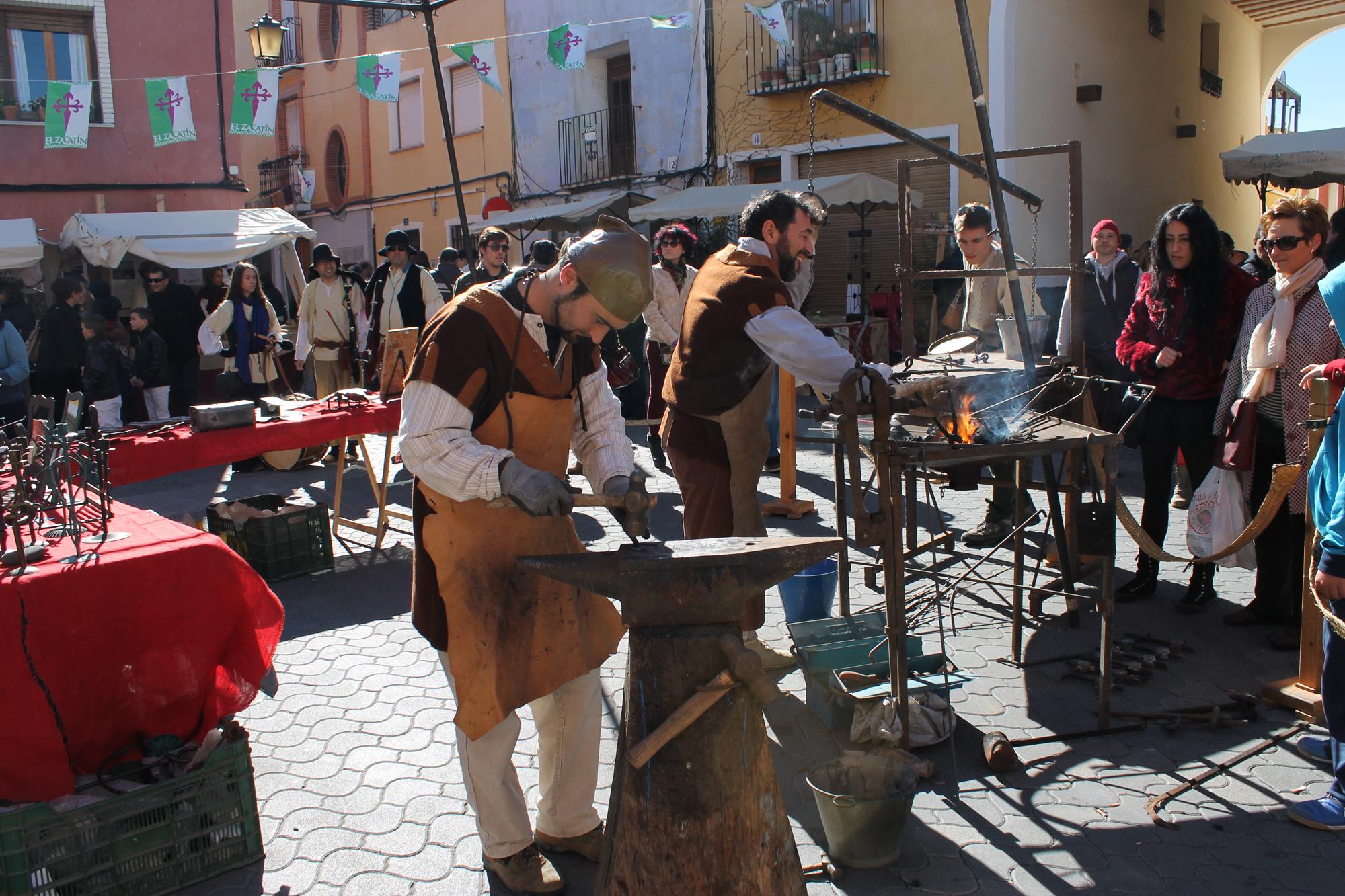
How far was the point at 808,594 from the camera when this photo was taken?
450cm

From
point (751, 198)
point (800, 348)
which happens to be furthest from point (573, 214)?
point (800, 348)

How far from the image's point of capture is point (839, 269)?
13750 mm

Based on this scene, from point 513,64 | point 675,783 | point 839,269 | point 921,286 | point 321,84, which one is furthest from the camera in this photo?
point 321,84

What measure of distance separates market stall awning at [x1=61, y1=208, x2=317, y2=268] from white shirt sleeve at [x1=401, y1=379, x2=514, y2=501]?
11.6 m

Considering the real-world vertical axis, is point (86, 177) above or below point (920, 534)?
above

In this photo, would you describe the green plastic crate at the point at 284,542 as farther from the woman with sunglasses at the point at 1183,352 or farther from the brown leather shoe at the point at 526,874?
the woman with sunglasses at the point at 1183,352

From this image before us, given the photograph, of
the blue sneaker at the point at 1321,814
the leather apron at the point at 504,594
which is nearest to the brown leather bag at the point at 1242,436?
the blue sneaker at the point at 1321,814

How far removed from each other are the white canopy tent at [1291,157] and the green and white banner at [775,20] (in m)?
5.20

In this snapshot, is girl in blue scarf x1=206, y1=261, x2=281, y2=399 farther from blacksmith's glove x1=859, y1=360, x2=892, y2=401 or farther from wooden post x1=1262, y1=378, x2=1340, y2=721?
wooden post x1=1262, y1=378, x2=1340, y2=721

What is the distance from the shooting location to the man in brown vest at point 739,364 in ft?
11.7

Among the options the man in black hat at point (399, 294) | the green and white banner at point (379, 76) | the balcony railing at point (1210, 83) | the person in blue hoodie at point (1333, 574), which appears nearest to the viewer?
the person in blue hoodie at point (1333, 574)

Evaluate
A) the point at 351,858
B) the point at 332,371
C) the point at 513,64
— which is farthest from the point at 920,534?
the point at 513,64

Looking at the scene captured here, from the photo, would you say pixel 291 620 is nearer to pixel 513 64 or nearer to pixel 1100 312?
pixel 1100 312

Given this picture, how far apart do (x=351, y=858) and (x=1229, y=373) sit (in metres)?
3.93
